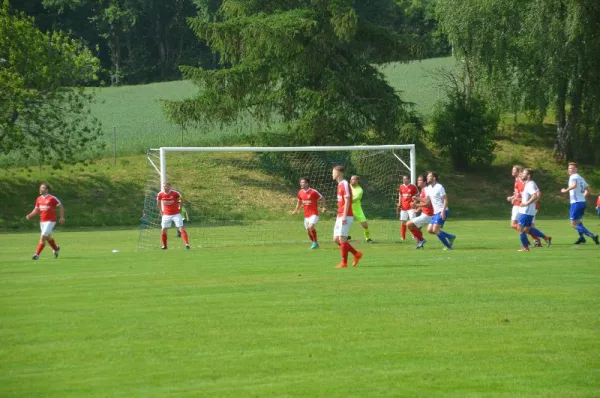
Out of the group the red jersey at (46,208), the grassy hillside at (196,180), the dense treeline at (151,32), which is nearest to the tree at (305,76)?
the grassy hillside at (196,180)

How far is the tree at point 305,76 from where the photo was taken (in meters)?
44.7

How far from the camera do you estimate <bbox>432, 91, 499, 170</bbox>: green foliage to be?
48594 mm

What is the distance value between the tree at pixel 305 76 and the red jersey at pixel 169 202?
64.2 feet

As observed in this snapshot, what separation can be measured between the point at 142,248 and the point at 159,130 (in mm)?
33717

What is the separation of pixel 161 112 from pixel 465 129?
25.7 meters

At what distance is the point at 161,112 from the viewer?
218 feet

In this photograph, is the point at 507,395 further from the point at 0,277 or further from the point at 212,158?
the point at 212,158

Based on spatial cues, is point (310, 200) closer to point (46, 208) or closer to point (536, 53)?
point (46, 208)

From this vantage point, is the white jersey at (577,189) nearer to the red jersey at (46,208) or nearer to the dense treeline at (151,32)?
the red jersey at (46,208)

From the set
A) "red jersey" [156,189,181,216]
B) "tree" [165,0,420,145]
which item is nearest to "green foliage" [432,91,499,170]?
"tree" [165,0,420,145]

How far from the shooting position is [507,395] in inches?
331

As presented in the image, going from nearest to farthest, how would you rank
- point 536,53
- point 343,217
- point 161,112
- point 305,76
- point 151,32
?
point 343,217, point 536,53, point 305,76, point 161,112, point 151,32

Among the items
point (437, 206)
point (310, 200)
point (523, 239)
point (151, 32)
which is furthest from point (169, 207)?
point (151, 32)

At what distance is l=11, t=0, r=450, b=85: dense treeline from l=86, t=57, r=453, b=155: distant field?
8538 millimetres
